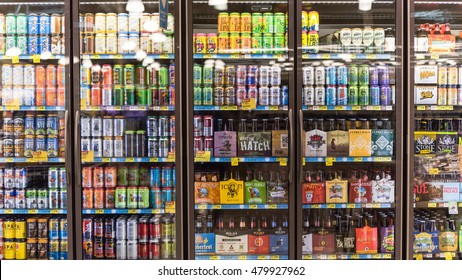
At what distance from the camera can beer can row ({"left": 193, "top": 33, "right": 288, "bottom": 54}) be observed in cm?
349

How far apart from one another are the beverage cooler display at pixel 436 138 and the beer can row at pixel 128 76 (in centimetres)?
175

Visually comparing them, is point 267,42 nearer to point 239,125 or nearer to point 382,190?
point 239,125

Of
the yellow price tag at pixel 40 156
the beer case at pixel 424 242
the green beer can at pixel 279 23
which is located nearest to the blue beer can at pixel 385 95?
the green beer can at pixel 279 23

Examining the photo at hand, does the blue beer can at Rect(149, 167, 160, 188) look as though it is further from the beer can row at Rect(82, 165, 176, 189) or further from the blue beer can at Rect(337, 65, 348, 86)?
the blue beer can at Rect(337, 65, 348, 86)

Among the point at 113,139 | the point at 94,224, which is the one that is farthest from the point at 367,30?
the point at 94,224

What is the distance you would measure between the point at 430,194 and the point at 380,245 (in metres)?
0.51

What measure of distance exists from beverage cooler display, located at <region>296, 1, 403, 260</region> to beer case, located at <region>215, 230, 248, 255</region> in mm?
415

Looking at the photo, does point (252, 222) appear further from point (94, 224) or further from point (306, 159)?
point (94, 224)

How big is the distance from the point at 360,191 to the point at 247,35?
138 centimetres

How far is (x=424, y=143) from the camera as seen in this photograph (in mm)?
3570

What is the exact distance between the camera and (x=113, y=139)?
3.50 m

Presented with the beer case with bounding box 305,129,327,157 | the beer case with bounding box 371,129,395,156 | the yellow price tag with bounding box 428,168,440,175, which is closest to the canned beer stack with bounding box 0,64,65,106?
the beer case with bounding box 305,129,327,157

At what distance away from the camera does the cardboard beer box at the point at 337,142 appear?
3574 millimetres

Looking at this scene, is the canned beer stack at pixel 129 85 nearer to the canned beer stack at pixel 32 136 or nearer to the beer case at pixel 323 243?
the canned beer stack at pixel 32 136
